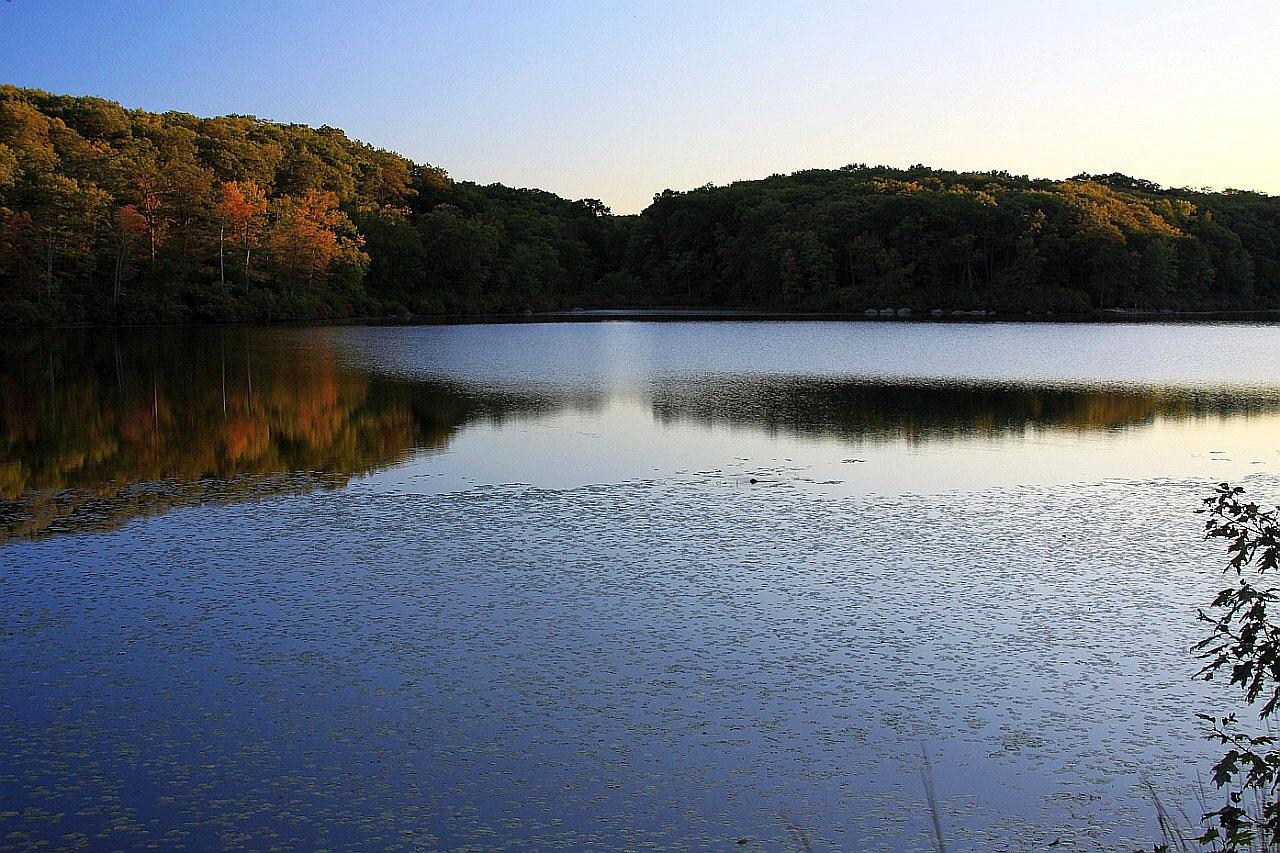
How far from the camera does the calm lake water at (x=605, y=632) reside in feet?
13.3

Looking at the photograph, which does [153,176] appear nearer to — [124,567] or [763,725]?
[124,567]

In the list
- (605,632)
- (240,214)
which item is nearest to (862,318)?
(240,214)

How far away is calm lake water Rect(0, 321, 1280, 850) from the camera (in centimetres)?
406

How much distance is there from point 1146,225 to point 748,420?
217ft

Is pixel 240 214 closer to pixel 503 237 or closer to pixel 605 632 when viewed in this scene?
pixel 503 237

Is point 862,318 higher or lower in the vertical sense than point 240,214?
lower

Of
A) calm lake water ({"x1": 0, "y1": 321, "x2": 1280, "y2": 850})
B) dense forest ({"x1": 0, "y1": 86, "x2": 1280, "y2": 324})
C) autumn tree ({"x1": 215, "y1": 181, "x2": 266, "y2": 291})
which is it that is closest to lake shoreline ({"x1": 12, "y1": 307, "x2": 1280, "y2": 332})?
dense forest ({"x1": 0, "y1": 86, "x2": 1280, "y2": 324})

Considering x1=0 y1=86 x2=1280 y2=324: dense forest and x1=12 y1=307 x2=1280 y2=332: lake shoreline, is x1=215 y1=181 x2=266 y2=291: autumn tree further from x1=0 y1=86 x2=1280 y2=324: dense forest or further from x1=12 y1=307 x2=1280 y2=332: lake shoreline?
x1=12 y1=307 x2=1280 y2=332: lake shoreline

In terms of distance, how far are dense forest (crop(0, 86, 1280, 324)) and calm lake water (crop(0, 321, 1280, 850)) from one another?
36413 millimetres

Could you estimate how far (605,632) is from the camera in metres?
6.00

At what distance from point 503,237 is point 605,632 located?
250 ft

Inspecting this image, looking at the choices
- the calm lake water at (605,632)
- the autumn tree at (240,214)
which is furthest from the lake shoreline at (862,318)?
the calm lake water at (605,632)

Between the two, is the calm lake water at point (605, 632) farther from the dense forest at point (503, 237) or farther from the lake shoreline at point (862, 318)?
the lake shoreline at point (862, 318)

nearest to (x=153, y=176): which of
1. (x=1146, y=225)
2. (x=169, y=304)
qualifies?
(x=169, y=304)
